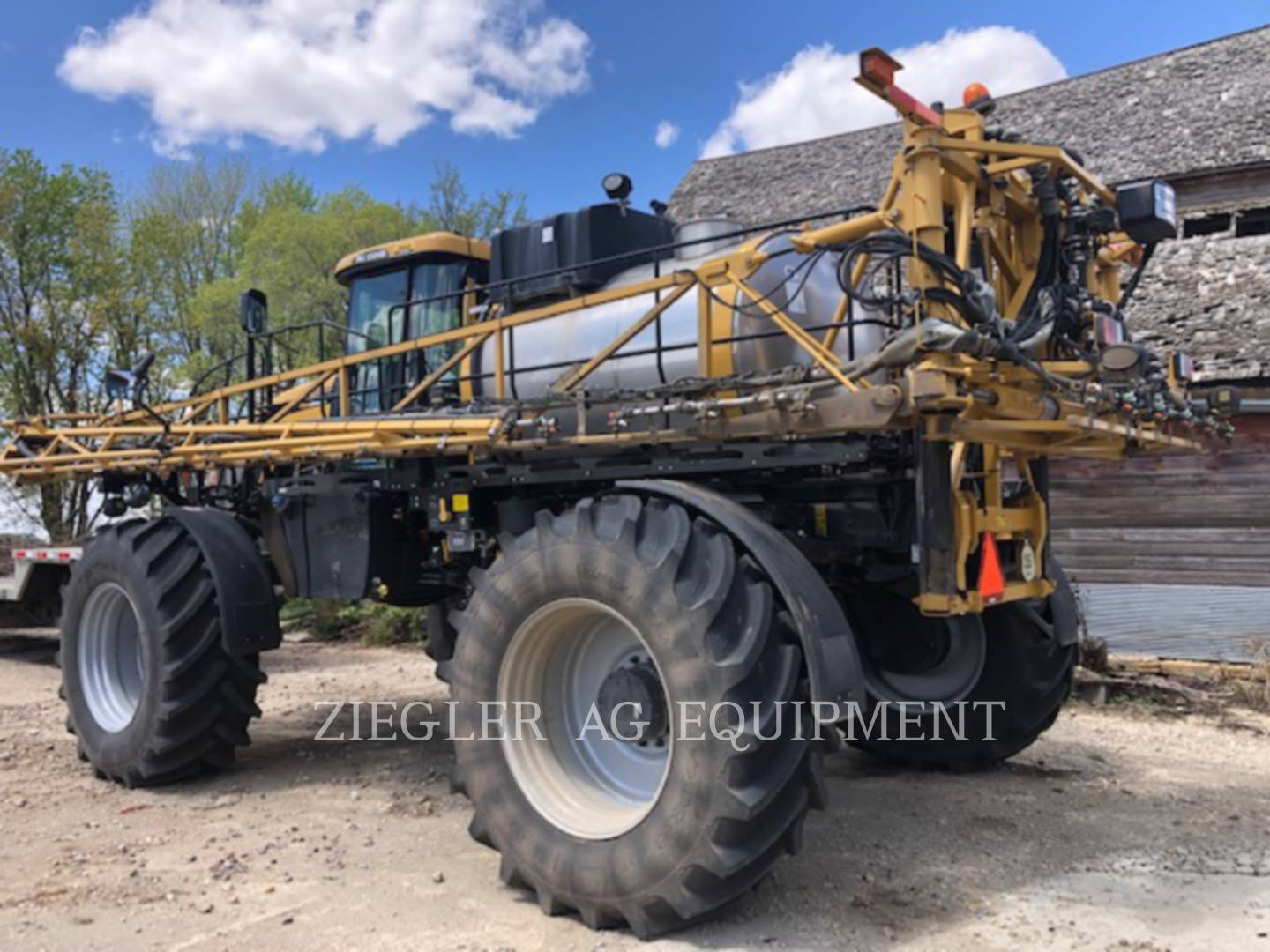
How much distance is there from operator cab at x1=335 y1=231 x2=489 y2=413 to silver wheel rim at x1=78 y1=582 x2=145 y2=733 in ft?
6.46

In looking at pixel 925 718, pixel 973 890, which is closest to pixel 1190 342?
pixel 925 718

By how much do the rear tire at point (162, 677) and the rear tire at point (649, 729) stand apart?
2.16 m

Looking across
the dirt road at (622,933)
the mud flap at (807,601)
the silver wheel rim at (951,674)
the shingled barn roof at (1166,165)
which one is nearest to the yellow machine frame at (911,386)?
the mud flap at (807,601)

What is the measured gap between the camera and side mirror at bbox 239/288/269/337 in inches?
267

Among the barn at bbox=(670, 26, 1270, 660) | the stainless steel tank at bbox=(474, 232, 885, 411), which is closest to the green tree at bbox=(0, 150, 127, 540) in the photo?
the barn at bbox=(670, 26, 1270, 660)

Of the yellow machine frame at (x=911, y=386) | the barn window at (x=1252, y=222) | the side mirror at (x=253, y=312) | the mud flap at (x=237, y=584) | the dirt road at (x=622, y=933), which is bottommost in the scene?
the dirt road at (x=622, y=933)

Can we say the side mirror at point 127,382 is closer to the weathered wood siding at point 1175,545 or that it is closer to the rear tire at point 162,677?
the rear tire at point 162,677

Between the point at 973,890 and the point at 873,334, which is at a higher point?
the point at 873,334

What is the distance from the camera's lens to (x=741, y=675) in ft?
12.5

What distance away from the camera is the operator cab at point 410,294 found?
6805 mm

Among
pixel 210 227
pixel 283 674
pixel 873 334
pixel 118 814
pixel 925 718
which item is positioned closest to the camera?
pixel 873 334

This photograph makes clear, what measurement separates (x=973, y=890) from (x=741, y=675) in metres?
1.53

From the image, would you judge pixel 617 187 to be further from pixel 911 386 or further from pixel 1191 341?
pixel 1191 341

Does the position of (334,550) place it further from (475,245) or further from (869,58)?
(869,58)
